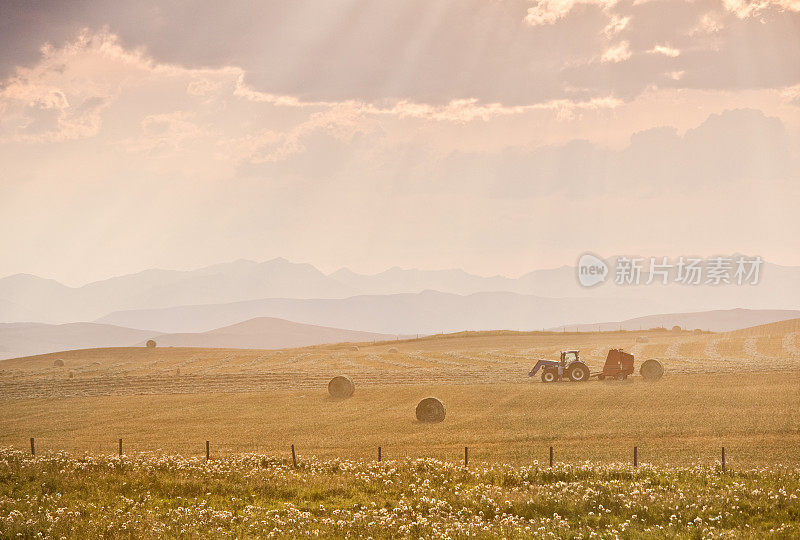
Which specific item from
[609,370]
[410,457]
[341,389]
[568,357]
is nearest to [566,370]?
[568,357]

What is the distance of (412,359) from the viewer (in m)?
90.8

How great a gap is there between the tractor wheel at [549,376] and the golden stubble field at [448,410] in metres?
1.34

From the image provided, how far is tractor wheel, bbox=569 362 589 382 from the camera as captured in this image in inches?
2197

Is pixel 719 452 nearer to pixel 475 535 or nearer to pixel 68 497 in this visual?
pixel 475 535

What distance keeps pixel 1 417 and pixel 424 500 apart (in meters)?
38.3

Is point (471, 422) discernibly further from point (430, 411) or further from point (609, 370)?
point (609, 370)

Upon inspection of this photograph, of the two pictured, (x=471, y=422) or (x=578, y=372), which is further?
(x=578, y=372)

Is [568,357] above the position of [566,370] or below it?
above

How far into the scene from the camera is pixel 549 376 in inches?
2242

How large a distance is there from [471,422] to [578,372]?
19.4 meters

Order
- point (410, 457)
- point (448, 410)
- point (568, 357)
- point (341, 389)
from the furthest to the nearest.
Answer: point (568, 357)
point (341, 389)
point (448, 410)
point (410, 457)

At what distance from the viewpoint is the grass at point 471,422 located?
31281mm

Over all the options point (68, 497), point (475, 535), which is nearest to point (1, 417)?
point (68, 497)

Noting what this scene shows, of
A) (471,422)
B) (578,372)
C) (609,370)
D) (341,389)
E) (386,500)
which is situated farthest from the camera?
(609,370)
